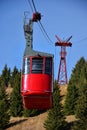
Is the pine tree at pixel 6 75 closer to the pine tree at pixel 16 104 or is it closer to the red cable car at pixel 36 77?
the pine tree at pixel 16 104

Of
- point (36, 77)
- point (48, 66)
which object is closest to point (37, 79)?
point (36, 77)

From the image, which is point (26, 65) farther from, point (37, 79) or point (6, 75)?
point (6, 75)

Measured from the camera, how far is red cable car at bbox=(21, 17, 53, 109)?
135 feet

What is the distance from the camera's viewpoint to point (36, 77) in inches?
1663

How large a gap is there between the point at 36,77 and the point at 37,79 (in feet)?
0.72

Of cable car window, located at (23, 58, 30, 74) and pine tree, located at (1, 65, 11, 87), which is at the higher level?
pine tree, located at (1, 65, 11, 87)

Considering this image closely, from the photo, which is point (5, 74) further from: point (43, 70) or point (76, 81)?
point (43, 70)

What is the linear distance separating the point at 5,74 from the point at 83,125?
79.4 metres

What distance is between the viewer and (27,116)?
342 feet

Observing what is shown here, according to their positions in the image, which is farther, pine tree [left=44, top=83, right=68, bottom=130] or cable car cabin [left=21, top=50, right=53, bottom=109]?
pine tree [left=44, top=83, right=68, bottom=130]

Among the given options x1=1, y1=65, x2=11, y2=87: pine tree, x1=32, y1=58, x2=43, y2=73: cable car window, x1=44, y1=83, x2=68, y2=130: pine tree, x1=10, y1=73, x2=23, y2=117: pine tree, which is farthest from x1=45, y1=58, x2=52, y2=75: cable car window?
x1=1, y1=65, x2=11, y2=87: pine tree

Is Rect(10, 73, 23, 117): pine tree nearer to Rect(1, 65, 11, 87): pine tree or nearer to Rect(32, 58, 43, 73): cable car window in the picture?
Rect(1, 65, 11, 87): pine tree

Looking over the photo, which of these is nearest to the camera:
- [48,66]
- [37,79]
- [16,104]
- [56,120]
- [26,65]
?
[37,79]

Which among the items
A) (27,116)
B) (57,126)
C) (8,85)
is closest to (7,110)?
(27,116)
